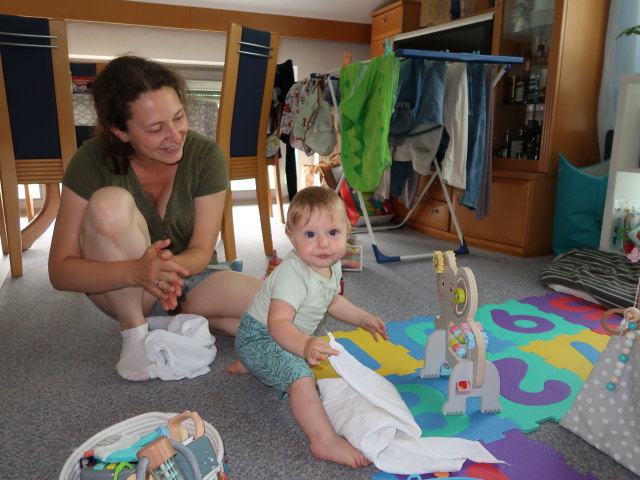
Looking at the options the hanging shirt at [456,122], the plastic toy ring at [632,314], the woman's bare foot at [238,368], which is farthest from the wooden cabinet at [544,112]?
the woman's bare foot at [238,368]

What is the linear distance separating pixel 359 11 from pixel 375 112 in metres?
2.75

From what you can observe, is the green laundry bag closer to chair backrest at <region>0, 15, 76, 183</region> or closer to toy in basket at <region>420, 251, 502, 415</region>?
toy in basket at <region>420, 251, 502, 415</region>

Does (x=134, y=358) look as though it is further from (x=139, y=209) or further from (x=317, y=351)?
(x=317, y=351)

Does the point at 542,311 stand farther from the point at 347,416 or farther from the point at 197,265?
the point at 197,265

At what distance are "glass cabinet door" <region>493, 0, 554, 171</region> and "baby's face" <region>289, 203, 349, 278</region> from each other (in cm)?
177

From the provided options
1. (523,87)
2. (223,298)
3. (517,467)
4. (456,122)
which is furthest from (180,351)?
(523,87)

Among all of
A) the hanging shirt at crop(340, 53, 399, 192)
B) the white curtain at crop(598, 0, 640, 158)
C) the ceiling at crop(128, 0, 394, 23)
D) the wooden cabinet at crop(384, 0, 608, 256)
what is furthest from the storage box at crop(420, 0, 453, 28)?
the hanging shirt at crop(340, 53, 399, 192)

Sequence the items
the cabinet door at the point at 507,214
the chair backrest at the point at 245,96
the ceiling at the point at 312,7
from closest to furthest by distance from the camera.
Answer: the chair backrest at the point at 245,96 → the cabinet door at the point at 507,214 → the ceiling at the point at 312,7

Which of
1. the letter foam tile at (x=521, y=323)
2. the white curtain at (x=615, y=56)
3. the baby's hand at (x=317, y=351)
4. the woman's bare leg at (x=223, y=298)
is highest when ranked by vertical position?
the white curtain at (x=615, y=56)

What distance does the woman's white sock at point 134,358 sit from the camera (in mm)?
1146

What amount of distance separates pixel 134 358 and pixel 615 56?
A: 8.22ft

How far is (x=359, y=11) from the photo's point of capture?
423cm

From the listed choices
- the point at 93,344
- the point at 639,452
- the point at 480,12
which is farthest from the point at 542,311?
the point at 480,12

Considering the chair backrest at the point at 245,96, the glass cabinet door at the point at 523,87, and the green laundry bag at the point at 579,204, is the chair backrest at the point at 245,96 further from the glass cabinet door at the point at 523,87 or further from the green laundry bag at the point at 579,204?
the green laundry bag at the point at 579,204
